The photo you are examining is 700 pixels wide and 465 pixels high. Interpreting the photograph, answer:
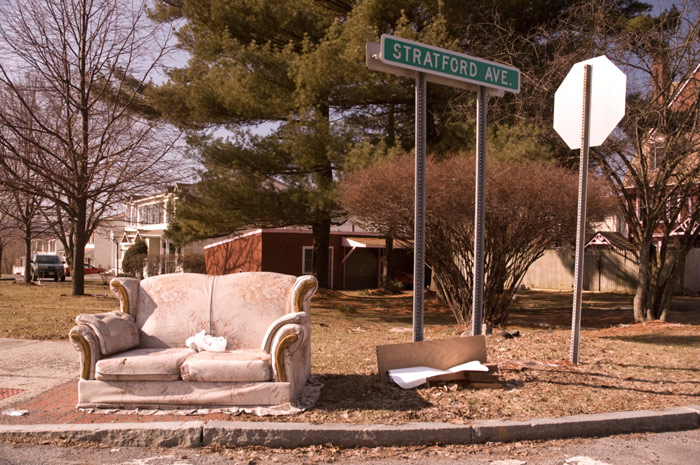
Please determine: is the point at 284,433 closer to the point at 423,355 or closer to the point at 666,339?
the point at 423,355

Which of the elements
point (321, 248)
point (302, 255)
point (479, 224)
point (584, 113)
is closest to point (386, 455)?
point (479, 224)

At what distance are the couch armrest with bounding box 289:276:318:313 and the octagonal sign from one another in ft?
11.0

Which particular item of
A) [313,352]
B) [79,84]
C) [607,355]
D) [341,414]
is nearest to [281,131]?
[79,84]

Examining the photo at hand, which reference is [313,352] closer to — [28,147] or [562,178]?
[562,178]

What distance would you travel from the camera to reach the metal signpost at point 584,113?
19.9 ft

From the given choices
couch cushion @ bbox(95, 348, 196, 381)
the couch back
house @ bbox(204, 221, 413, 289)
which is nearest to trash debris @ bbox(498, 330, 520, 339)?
the couch back

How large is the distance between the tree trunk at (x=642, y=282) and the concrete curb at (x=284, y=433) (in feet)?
32.0

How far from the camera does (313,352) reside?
25.5 ft

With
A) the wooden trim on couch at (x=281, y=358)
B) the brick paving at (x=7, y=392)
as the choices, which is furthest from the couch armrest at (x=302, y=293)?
the brick paving at (x=7, y=392)

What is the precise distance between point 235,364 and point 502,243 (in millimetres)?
6580

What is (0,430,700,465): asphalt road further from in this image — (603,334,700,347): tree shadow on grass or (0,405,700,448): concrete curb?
(603,334,700,347): tree shadow on grass

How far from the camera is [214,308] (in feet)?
18.4

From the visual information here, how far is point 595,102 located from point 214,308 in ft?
15.1

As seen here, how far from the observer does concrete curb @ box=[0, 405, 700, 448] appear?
4.32 meters
